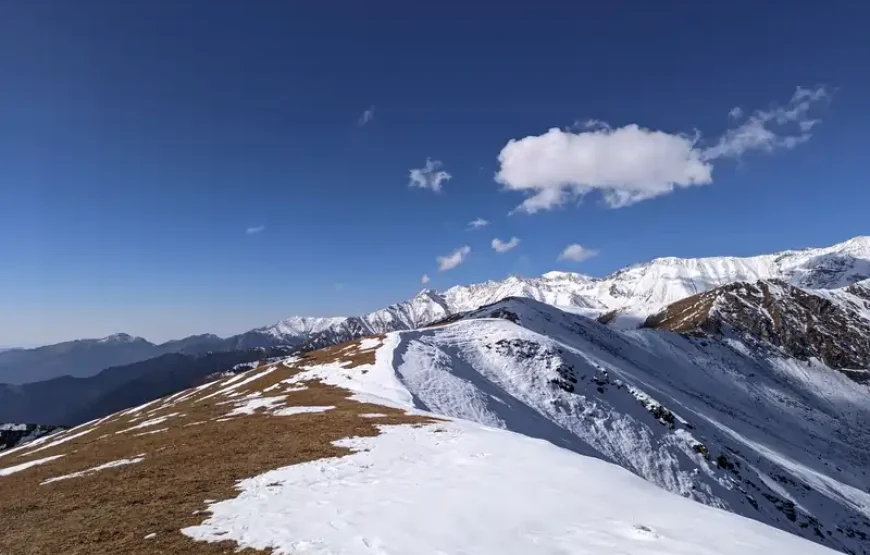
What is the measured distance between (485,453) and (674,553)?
10.3 m

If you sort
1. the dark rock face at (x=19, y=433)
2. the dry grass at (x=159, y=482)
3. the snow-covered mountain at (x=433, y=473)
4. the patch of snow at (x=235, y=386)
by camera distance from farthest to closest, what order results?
the dark rock face at (x=19, y=433) → the patch of snow at (x=235, y=386) → the dry grass at (x=159, y=482) → the snow-covered mountain at (x=433, y=473)

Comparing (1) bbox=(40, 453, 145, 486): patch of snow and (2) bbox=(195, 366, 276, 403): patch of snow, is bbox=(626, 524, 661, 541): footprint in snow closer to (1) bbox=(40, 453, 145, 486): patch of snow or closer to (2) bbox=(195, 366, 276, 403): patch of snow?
Answer: (1) bbox=(40, 453, 145, 486): patch of snow

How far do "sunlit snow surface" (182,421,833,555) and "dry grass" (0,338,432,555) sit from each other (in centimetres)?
130

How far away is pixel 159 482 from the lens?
18.6 metres

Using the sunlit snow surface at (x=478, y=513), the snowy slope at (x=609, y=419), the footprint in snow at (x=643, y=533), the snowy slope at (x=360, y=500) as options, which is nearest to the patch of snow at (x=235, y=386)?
the snowy slope at (x=609, y=419)

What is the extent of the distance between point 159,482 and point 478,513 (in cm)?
1473

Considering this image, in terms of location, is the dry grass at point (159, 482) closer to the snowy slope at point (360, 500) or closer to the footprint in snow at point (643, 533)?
the snowy slope at point (360, 500)

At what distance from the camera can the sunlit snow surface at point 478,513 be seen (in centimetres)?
1004

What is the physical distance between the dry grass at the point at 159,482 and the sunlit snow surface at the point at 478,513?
4.26ft

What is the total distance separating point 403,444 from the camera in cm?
2173

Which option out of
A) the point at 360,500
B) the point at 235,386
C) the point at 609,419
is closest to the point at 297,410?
the point at 360,500

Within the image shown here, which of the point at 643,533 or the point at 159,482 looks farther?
the point at 159,482

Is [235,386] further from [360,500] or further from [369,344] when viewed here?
[360,500]

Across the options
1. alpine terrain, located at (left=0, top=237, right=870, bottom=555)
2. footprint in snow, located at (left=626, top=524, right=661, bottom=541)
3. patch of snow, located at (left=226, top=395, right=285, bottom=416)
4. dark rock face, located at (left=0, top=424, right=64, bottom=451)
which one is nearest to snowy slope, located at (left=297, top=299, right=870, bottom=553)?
alpine terrain, located at (left=0, top=237, right=870, bottom=555)
